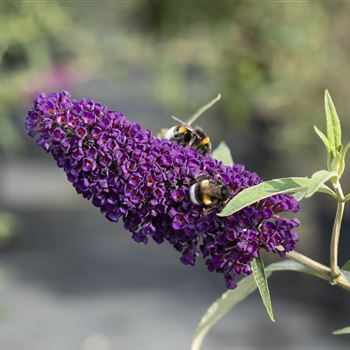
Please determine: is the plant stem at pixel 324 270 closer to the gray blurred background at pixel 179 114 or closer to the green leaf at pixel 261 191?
the green leaf at pixel 261 191

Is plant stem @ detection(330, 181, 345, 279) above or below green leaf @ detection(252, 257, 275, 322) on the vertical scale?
above

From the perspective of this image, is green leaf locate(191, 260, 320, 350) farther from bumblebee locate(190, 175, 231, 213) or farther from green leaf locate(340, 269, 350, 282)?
bumblebee locate(190, 175, 231, 213)

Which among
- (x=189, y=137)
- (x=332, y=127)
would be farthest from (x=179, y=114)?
(x=332, y=127)

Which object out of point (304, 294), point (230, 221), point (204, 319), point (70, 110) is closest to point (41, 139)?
point (70, 110)

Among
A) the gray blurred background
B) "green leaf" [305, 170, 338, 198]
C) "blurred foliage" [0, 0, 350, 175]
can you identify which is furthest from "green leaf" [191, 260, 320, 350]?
"blurred foliage" [0, 0, 350, 175]

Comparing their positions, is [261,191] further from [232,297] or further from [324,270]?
[232,297]
